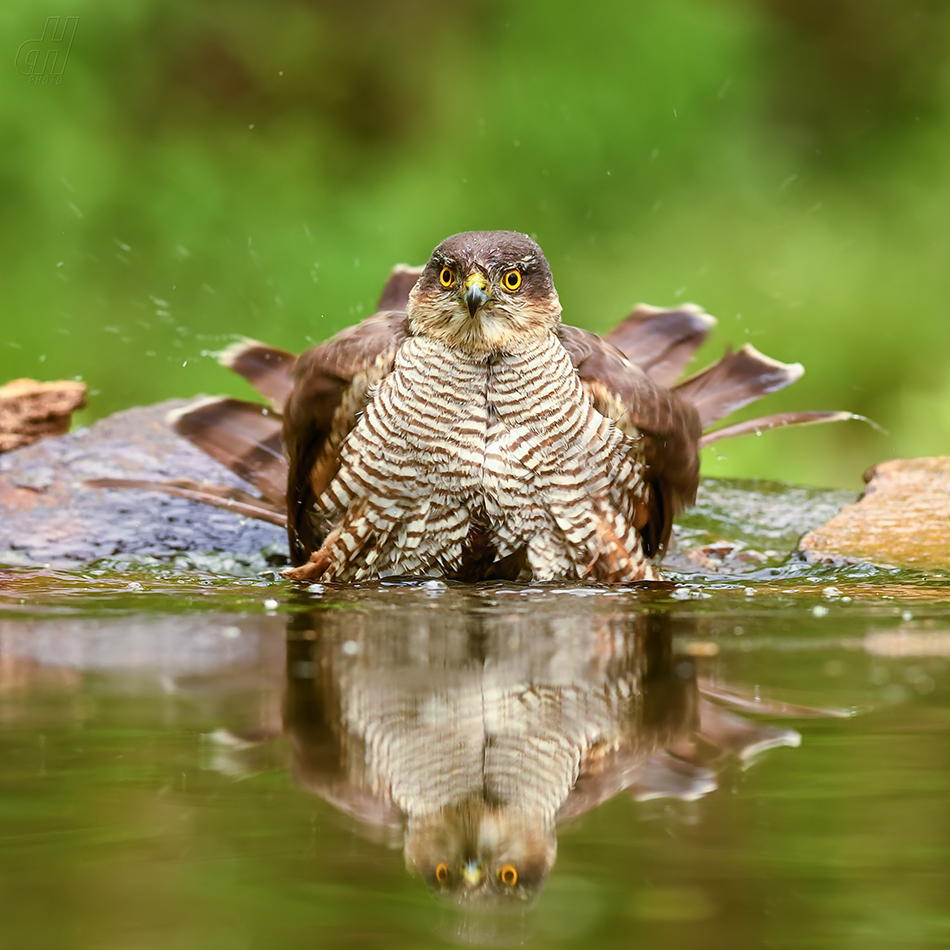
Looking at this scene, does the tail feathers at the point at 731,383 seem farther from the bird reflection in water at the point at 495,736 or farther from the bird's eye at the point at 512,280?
the bird reflection in water at the point at 495,736

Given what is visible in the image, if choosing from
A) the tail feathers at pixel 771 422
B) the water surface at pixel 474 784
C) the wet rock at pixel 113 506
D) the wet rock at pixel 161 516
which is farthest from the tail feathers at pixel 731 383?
the water surface at pixel 474 784

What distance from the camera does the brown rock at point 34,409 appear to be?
4770 millimetres

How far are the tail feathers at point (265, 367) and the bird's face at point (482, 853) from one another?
9.37 feet

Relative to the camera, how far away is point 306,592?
135 inches

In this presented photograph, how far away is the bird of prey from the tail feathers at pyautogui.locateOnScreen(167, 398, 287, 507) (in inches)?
12.9

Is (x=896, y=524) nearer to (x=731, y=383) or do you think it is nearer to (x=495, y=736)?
(x=731, y=383)

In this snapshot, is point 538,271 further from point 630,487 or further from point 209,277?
point 209,277

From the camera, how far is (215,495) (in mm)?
4258

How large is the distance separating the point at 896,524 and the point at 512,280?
1.23 metres

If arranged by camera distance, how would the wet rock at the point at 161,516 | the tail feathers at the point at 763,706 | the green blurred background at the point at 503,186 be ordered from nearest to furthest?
the tail feathers at the point at 763,706
the wet rock at the point at 161,516
the green blurred background at the point at 503,186

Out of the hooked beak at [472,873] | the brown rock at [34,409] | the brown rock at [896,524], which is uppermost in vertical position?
the brown rock at [34,409]

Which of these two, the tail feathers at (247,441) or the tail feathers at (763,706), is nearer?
the tail feathers at (763,706)

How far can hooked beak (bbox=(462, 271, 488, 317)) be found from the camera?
3.67 metres

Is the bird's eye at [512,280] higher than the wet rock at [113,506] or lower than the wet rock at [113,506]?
higher
